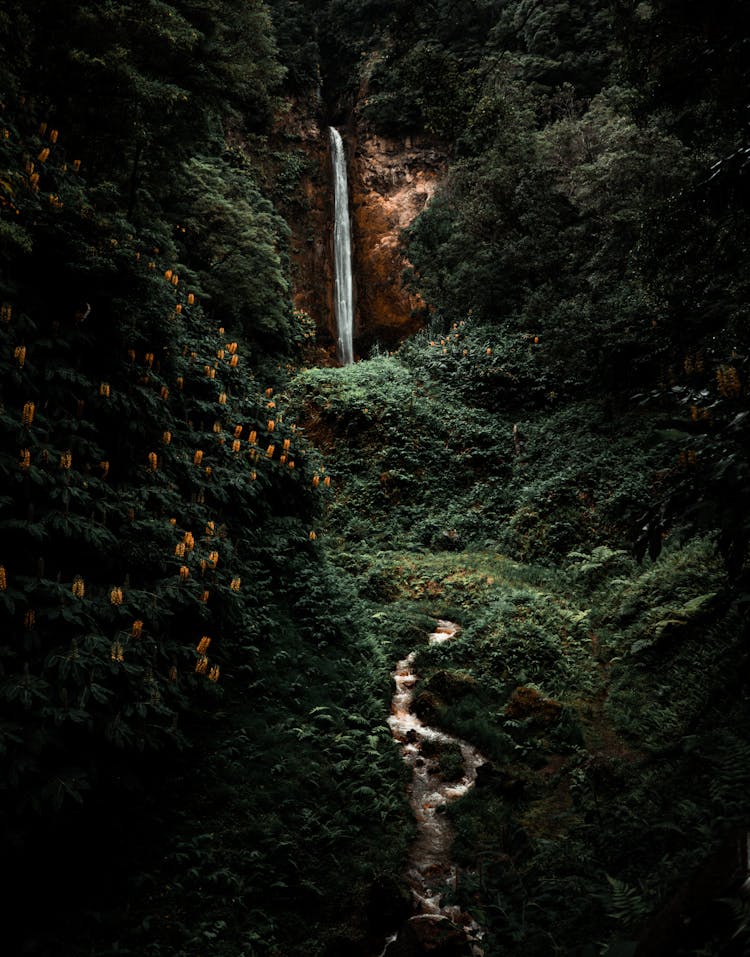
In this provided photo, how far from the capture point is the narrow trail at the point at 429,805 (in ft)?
14.5

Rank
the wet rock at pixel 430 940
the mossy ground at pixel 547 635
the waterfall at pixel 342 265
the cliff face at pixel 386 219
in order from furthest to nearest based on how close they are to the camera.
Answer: the waterfall at pixel 342 265
the cliff face at pixel 386 219
the mossy ground at pixel 547 635
the wet rock at pixel 430 940

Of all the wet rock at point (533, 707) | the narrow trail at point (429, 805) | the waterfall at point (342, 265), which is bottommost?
the narrow trail at point (429, 805)

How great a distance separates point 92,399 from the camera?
5.93 metres

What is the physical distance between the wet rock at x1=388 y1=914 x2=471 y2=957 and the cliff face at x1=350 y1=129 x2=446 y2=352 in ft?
80.2

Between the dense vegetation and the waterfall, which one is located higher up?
the waterfall

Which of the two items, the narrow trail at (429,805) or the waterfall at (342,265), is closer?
the narrow trail at (429,805)

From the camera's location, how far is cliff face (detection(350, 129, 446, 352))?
26.5 meters

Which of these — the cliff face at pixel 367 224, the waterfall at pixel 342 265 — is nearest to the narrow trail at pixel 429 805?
the cliff face at pixel 367 224

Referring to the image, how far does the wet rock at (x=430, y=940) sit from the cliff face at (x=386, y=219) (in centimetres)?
2444

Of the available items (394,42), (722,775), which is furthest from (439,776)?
(394,42)

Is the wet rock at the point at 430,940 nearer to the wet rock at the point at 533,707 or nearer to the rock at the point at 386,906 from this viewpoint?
the rock at the point at 386,906

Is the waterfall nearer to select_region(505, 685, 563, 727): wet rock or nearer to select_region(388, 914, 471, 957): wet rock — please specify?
select_region(505, 685, 563, 727): wet rock

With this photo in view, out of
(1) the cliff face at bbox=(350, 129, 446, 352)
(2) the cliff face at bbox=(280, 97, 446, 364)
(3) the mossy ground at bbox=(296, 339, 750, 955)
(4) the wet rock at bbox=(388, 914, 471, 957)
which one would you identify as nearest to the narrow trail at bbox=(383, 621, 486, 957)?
(4) the wet rock at bbox=(388, 914, 471, 957)

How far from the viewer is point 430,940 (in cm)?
371
